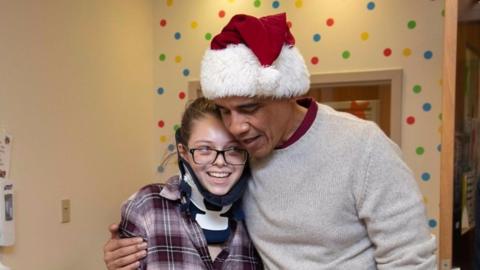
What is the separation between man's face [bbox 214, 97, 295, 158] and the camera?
95 cm

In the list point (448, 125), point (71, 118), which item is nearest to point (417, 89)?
point (448, 125)

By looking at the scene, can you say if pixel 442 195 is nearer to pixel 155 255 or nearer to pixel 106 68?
pixel 155 255

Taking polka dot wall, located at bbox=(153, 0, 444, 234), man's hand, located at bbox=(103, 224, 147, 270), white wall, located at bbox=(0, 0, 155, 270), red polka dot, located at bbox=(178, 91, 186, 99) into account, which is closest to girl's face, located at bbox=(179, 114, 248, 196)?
man's hand, located at bbox=(103, 224, 147, 270)

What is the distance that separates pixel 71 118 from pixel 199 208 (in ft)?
3.56

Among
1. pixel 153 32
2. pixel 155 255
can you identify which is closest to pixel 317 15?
pixel 153 32

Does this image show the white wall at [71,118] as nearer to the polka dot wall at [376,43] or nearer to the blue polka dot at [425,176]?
the polka dot wall at [376,43]

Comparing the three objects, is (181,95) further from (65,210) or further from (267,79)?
(267,79)

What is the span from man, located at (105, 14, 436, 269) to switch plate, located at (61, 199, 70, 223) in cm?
114

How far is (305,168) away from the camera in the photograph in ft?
3.31

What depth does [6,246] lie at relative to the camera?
63.7 inches

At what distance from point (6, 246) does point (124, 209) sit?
74 centimetres

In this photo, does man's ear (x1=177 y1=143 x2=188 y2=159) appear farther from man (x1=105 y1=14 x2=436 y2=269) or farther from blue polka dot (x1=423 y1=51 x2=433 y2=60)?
blue polka dot (x1=423 y1=51 x2=433 y2=60)

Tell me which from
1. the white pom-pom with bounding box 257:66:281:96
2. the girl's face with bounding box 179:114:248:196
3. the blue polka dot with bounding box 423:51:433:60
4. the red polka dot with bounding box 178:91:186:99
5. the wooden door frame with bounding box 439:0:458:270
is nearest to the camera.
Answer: the white pom-pom with bounding box 257:66:281:96

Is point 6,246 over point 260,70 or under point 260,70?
under
